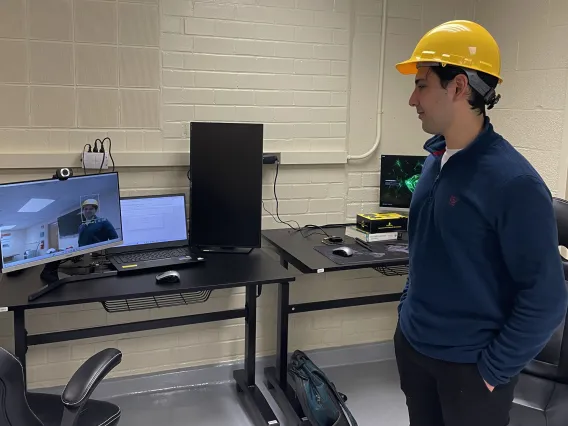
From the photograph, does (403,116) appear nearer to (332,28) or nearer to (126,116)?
(332,28)

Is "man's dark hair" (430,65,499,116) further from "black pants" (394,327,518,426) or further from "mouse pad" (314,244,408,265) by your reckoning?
"mouse pad" (314,244,408,265)

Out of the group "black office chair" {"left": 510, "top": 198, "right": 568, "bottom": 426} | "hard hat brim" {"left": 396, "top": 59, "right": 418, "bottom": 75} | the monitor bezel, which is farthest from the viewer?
the monitor bezel

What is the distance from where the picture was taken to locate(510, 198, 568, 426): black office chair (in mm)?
1833

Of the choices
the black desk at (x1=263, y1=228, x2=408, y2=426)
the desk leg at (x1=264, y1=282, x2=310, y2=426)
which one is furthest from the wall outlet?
the desk leg at (x1=264, y1=282, x2=310, y2=426)

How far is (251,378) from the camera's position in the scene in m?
2.89

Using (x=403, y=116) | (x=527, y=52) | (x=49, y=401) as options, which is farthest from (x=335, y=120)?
(x=49, y=401)

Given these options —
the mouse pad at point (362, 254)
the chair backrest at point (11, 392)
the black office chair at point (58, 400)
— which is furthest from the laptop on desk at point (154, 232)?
the chair backrest at point (11, 392)

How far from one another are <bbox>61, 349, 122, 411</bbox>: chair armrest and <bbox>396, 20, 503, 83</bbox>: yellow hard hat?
49.2 inches

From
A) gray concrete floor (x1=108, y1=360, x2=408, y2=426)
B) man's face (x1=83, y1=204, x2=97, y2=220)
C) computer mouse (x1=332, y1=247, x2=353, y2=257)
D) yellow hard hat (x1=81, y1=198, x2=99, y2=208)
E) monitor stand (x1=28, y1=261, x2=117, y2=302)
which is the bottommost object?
gray concrete floor (x1=108, y1=360, x2=408, y2=426)

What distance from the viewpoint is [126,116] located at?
106 inches

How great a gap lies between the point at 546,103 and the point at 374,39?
3.14ft

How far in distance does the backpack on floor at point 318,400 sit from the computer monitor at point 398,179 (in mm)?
992

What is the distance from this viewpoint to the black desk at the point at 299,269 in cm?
250

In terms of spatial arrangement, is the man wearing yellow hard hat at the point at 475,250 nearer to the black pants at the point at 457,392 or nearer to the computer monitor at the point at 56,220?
the black pants at the point at 457,392
